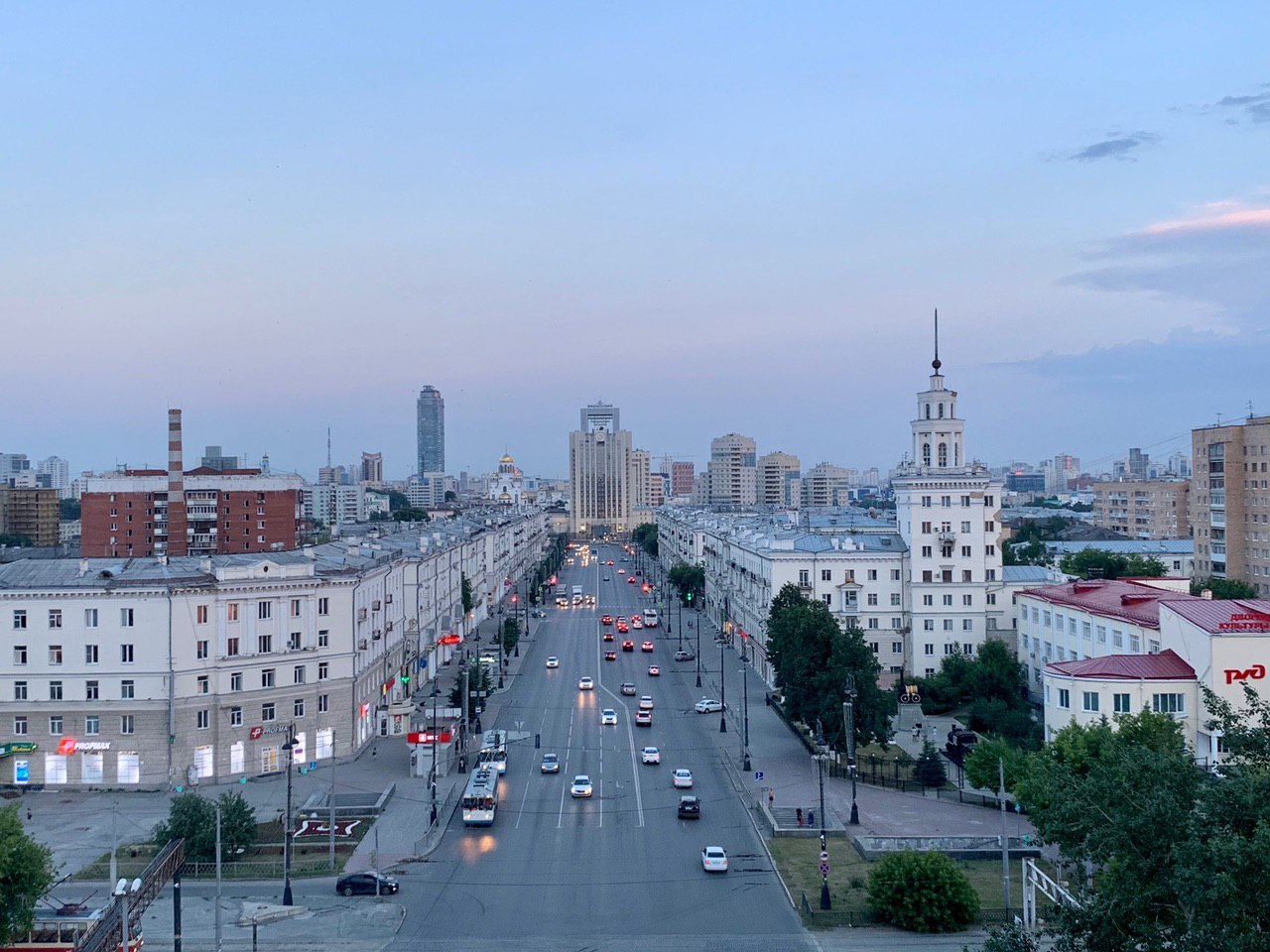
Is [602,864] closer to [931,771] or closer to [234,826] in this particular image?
[234,826]

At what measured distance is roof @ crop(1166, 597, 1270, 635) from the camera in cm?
3975

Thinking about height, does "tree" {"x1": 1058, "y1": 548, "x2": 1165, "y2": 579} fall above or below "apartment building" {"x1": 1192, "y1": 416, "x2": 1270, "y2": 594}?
below

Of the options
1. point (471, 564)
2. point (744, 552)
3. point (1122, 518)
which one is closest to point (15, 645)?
point (744, 552)

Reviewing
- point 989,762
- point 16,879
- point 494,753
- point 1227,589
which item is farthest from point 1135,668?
point 1227,589

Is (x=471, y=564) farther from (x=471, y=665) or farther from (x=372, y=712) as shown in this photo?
(x=372, y=712)

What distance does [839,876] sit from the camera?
34.8 m

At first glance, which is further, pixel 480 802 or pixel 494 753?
pixel 494 753

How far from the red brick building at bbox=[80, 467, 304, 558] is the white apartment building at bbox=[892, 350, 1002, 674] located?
60446mm

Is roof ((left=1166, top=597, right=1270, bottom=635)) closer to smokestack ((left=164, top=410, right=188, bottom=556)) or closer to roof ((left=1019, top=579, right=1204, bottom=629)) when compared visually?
roof ((left=1019, top=579, right=1204, bottom=629))

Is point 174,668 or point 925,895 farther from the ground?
point 174,668

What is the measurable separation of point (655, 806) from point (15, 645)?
2642cm

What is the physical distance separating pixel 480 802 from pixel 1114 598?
102 feet

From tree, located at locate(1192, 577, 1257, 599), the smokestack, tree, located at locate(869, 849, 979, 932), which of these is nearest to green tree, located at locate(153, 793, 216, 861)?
tree, located at locate(869, 849, 979, 932)

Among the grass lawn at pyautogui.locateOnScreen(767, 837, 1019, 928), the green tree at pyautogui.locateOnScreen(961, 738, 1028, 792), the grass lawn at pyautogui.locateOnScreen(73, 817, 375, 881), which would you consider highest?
the green tree at pyautogui.locateOnScreen(961, 738, 1028, 792)
